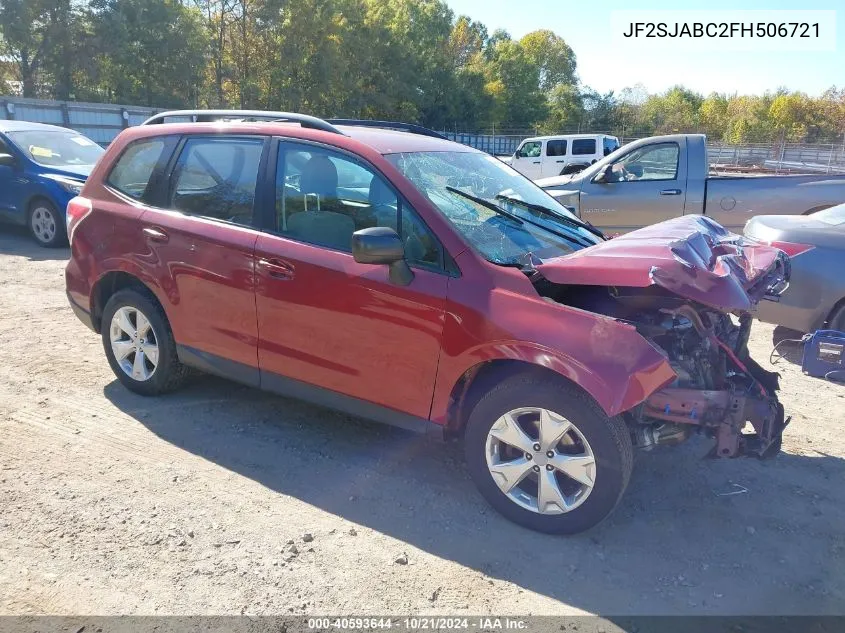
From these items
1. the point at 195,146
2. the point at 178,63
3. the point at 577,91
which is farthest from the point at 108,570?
the point at 577,91

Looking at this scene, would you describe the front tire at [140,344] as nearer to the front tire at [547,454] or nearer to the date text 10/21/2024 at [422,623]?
the front tire at [547,454]

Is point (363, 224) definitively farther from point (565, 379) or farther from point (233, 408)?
point (233, 408)

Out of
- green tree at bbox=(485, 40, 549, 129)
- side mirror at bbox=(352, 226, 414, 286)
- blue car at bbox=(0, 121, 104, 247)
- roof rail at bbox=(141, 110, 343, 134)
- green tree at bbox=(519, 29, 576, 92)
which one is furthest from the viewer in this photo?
green tree at bbox=(519, 29, 576, 92)

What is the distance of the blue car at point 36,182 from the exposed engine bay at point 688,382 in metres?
8.96

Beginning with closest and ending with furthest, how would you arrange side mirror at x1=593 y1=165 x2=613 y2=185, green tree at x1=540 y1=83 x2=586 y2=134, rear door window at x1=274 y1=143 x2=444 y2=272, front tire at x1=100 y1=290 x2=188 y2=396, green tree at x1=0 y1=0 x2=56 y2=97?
rear door window at x1=274 y1=143 x2=444 y2=272, front tire at x1=100 y1=290 x2=188 y2=396, side mirror at x1=593 y1=165 x2=613 y2=185, green tree at x1=0 y1=0 x2=56 y2=97, green tree at x1=540 y1=83 x2=586 y2=134

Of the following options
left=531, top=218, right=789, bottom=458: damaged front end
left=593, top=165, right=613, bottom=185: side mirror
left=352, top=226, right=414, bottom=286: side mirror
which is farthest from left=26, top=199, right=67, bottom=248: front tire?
left=531, top=218, right=789, bottom=458: damaged front end

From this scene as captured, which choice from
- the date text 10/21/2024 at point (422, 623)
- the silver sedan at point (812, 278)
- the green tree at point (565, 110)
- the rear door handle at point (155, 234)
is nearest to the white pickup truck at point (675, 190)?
the silver sedan at point (812, 278)

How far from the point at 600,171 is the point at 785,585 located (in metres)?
6.79

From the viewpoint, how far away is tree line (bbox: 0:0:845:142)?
32906 millimetres

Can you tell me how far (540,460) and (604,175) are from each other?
6.52m

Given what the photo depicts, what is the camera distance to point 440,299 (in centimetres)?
325

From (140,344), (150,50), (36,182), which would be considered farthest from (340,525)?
(150,50)

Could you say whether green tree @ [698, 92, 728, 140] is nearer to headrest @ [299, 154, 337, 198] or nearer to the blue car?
the blue car

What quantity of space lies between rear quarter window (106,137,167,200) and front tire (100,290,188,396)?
0.70 meters
